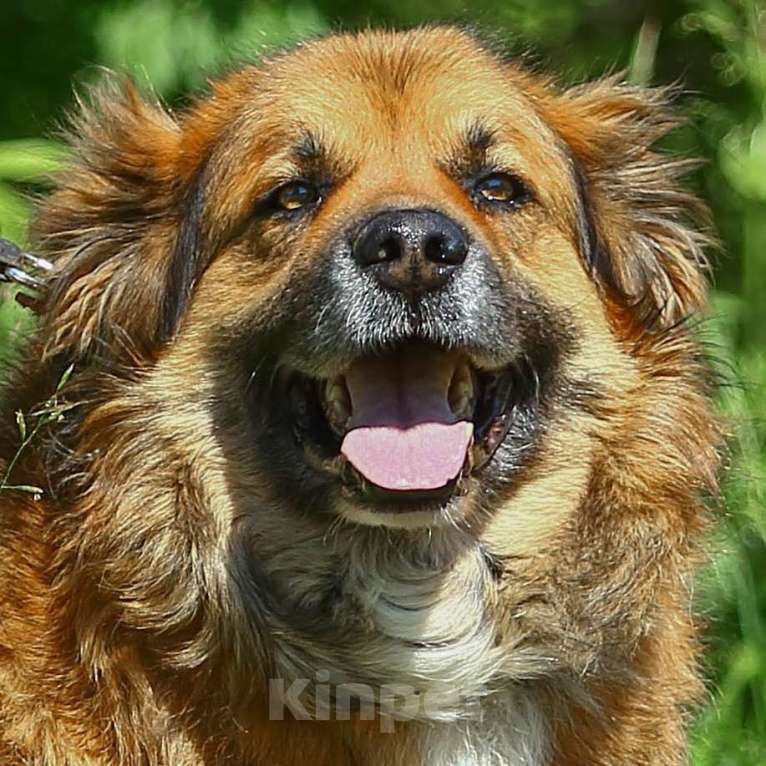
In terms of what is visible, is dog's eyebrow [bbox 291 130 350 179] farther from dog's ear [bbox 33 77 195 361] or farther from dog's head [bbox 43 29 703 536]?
dog's ear [bbox 33 77 195 361]

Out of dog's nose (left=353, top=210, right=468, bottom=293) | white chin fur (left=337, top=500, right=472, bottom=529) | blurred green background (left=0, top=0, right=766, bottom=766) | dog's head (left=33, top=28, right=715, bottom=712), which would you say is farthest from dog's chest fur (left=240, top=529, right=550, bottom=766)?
blurred green background (left=0, top=0, right=766, bottom=766)

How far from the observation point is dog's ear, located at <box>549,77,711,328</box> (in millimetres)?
4016

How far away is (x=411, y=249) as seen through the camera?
3.50 m

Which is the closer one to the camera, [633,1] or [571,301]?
[571,301]

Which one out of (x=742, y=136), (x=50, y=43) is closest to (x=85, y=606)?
(x=50, y=43)

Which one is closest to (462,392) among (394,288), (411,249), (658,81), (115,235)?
(394,288)

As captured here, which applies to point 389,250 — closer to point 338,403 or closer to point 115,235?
point 338,403

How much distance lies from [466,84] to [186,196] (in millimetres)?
744

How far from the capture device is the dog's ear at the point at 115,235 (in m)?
3.92

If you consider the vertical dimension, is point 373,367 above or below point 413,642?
above

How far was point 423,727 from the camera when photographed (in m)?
3.67

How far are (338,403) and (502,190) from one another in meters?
0.65

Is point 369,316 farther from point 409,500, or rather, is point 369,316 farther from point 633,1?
point 633,1

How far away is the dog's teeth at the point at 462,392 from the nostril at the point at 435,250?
12.7 inches
